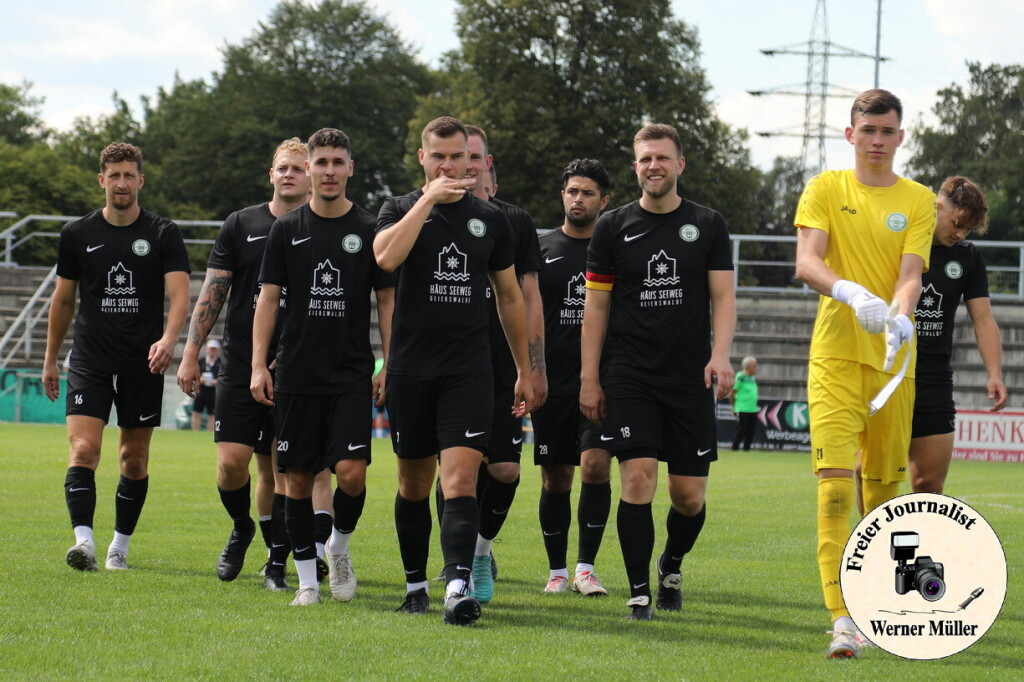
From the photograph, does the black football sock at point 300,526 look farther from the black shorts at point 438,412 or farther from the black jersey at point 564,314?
the black jersey at point 564,314

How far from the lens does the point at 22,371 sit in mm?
27562

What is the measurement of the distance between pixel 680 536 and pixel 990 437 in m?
18.6

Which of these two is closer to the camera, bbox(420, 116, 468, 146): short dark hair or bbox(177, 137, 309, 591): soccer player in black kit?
bbox(420, 116, 468, 146): short dark hair

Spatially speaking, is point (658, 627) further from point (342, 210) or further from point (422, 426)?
point (342, 210)

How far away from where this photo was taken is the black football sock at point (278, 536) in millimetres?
7648

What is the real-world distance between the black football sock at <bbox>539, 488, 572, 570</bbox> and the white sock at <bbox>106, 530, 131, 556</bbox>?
8.23ft

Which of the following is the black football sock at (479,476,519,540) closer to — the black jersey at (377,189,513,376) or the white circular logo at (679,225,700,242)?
the black jersey at (377,189,513,376)

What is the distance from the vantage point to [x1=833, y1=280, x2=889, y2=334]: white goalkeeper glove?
217 inches

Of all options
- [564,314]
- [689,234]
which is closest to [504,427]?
[564,314]

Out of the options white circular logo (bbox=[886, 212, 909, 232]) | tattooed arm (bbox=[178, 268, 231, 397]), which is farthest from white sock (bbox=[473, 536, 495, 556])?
white circular logo (bbox=[886, 212, 909, 232])

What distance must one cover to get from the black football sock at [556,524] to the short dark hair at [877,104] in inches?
Result: 120

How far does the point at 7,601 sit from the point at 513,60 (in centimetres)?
4337

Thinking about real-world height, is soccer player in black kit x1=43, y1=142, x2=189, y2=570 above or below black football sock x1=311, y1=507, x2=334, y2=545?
above

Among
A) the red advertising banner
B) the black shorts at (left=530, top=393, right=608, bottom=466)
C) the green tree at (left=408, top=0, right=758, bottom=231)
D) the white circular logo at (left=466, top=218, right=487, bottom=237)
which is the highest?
the green tree at (left=408, top=0, right=758, bottom=231)
